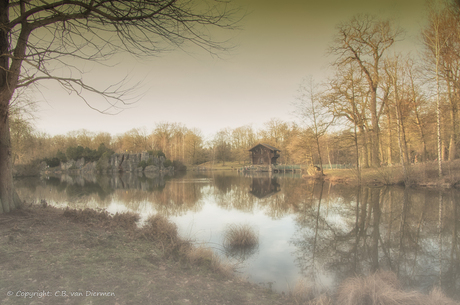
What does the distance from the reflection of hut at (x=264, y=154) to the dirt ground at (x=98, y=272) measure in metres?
44.9

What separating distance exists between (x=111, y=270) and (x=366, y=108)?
22.9m

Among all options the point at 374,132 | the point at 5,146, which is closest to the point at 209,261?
the point at 5,146

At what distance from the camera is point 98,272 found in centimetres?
361

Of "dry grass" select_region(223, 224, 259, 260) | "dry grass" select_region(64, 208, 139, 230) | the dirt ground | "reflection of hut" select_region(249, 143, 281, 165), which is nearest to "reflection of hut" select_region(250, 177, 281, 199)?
"dry grass" select_region(223, 224, 259, 260)

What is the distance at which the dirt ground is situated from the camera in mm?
3018

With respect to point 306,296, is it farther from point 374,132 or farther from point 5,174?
point 374,132

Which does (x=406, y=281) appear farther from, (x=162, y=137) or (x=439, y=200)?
(x=162, y=137)

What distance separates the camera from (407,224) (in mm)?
7996

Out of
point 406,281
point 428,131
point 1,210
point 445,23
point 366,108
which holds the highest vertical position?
point 445,23

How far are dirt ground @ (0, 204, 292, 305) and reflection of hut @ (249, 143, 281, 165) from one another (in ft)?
147

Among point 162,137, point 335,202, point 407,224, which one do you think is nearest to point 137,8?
point 407,224

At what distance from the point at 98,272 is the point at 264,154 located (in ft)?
159

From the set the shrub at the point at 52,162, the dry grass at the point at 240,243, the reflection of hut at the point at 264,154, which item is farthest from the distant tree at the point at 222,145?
the dry grass at the point at 240,243

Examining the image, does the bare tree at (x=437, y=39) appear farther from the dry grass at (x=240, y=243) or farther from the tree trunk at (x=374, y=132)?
the dry grass at (x=240, y=243)
